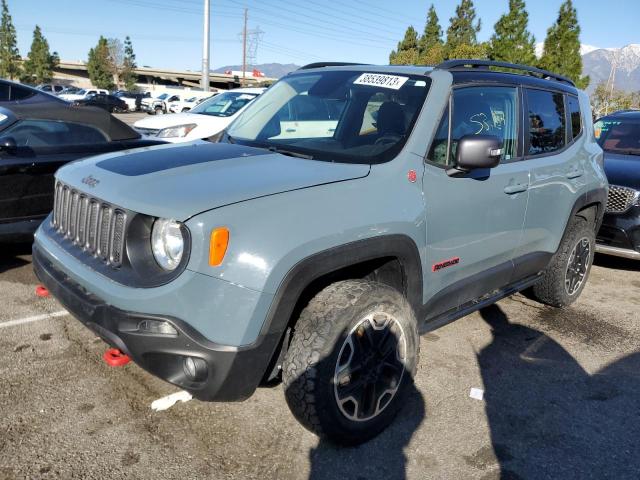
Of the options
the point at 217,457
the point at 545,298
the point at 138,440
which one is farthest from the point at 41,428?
the point at 545,298

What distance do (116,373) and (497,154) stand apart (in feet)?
8.31

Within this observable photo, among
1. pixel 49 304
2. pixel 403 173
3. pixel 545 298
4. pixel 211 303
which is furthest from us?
pixel 545 298

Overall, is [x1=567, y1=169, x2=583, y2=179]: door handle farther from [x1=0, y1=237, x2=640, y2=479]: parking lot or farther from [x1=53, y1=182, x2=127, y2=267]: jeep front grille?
[x1=53, y1=182, x2=127, y2=267]: jeep front grille

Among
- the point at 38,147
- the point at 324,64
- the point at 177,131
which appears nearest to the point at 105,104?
the point at 177,131

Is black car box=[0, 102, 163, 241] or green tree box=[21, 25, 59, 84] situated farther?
green tree box=[21, 25, 59, 84]

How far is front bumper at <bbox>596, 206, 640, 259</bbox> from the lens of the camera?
575 centimetres

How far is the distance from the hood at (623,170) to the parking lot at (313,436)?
2.31m

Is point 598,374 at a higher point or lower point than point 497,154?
lower

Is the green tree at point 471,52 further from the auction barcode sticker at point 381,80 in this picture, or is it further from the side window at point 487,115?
the auction barcode sticker at point 381,80

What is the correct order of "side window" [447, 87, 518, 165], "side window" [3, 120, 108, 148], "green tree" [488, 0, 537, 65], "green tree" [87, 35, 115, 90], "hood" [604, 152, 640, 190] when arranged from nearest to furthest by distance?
1. "side window" [447, 87, 518, 165]
2. "side window" [3, 120, 108, 148]
3. "hood" [604, 152, 640, 190]
4. "green tree" [488, 0, 537, 65]
5. "green tree" [87, 35, 115, 90]

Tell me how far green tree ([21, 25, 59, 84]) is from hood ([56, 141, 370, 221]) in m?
74.5

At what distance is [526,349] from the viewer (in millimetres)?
4141

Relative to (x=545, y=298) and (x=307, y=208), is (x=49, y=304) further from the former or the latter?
(x=545, y=298)

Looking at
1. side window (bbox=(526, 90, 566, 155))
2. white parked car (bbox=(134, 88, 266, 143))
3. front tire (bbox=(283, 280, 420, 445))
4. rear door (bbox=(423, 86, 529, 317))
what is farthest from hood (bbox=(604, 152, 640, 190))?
white parked car (bbox=(134, 88, 266, 143))
